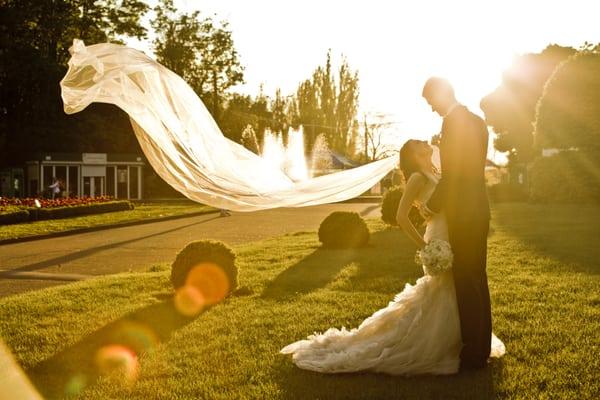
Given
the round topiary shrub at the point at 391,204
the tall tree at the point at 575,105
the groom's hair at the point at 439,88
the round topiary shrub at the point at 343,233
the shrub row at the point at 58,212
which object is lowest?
the shrub row at the point at 58,212

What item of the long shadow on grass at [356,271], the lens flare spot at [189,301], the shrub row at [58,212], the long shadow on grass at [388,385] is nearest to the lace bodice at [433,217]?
the long shadow on grass at [388,385]

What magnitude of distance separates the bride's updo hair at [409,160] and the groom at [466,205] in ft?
0.98

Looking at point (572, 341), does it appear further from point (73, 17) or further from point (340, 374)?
point (73, 17)

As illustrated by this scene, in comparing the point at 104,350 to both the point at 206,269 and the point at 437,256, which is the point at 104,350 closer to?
the point at 206,269

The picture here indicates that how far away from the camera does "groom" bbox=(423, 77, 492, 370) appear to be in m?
5.54

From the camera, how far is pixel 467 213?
562cm

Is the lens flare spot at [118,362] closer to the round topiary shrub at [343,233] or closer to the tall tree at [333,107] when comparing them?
the round topiary shrub at [343,233]

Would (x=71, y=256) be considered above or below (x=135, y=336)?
below

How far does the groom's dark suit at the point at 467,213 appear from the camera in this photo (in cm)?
554

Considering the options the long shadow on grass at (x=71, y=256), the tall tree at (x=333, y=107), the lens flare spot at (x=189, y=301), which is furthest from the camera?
the tall tree at (x=333, y=107)

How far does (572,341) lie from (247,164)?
13.3 feet

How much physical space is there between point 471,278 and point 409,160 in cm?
118

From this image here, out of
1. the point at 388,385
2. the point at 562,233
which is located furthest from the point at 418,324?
the point at 562,233

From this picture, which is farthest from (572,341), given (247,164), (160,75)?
(160,75)
